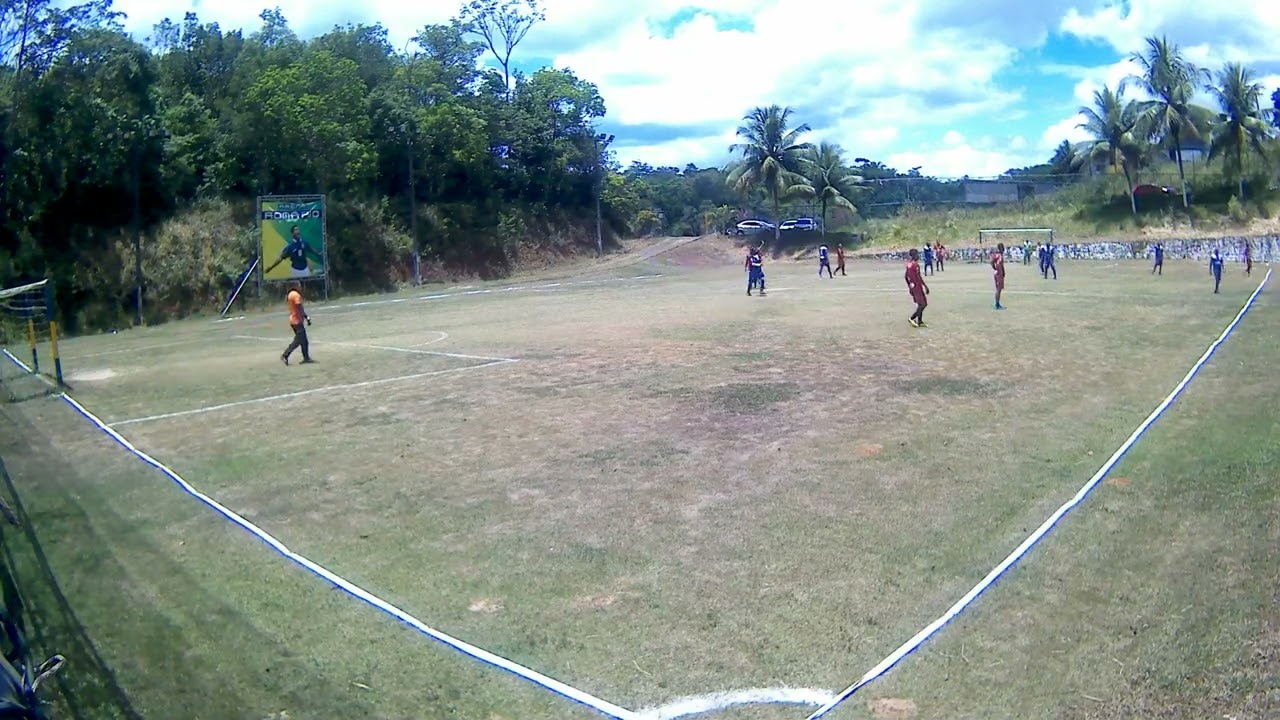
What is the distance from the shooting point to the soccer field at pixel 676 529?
246 inches

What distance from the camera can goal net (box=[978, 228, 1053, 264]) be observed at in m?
59.8

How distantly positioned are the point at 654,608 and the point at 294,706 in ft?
8.54

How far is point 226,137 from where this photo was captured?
49.3m

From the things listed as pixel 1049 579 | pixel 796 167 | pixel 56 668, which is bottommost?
pixel 1049 579

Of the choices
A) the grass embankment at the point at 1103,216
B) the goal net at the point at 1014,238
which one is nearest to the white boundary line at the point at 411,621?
the goal net at the point at 1014,238

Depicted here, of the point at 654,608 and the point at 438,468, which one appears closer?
the point at 654,608

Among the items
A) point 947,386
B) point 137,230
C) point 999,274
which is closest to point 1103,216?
point 999,274

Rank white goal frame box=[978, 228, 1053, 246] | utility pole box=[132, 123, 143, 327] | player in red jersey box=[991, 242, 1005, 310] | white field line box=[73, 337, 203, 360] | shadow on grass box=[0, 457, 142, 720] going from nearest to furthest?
1. shadow on grass box=[0, 457, 142, 720]
2. white field line box=[73, 337, 203, 360]
3. player in red jersey box=[991, 242, 1005, 310]
4. utility pole box=[132, 123, 143, 327]
5. white goal frame box=[978, 228, 1053, 246]

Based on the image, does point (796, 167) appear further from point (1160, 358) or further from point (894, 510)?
point (894, 510)

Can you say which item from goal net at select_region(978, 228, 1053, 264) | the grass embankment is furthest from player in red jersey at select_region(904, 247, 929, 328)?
the grass embankment

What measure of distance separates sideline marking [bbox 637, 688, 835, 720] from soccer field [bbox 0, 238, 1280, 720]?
0.08ft

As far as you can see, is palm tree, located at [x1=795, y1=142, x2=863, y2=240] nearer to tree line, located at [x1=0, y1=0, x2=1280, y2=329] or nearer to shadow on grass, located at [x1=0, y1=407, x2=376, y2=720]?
tree line, located at [x1=0, y1=0, x2=1280, y2=329]

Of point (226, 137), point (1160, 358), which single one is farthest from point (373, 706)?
point (226, 137)

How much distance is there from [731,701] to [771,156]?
64456 mm
